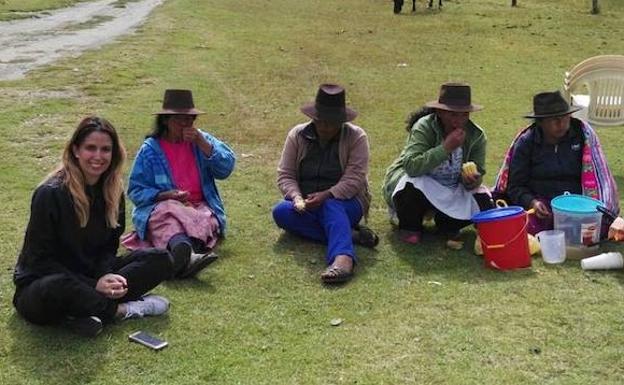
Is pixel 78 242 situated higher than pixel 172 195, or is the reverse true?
pixel 78 242

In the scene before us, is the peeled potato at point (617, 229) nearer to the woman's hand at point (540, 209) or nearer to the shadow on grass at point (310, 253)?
the woman's hand at point (540, 209)

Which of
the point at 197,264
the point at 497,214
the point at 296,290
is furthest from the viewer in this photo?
the point at 497,214

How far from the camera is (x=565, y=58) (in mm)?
15477

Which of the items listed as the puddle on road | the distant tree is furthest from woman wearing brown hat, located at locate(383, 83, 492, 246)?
the distant tree

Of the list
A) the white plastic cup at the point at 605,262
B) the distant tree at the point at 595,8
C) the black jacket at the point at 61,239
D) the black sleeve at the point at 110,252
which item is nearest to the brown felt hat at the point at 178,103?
the black sleeve at the point at 110,252

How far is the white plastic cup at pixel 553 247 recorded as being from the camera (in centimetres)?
510

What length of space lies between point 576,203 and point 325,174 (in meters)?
1.77

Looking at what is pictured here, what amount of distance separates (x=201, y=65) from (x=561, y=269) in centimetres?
1064

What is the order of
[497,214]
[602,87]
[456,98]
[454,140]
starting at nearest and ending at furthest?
[497,214]
[454,140]
[456,98]
[602,87]

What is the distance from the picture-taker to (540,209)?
17.6ft

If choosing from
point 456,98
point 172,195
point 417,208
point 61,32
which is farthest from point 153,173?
point 61,32

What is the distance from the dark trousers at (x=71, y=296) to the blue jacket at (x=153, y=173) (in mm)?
937

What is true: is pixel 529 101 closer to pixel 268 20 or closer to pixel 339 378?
pixel 339 378

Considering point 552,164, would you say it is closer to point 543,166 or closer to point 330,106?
point 543,166
